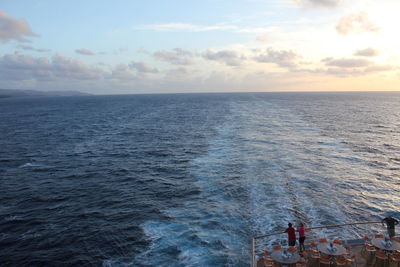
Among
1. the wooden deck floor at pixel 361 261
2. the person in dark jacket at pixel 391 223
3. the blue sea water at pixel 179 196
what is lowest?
the blue sea water at pixel 179 196

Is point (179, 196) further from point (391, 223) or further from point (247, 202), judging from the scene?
point (391, 223)

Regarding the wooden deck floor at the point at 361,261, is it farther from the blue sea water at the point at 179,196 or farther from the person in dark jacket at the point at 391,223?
the blue sea water at the point at 179,196

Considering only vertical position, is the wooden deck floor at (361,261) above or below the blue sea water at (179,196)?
above

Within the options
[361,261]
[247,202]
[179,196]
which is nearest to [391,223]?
[361,261]

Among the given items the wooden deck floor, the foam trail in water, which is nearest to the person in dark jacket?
the wooden deck floor

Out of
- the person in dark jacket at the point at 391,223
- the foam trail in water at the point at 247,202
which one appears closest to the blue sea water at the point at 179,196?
the foam trail in water at the point at 247,202

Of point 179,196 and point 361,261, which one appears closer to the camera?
point 361,261

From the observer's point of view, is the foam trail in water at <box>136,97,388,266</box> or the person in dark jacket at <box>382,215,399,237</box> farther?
the foam trail in water at <box>136,97,388,266</box>

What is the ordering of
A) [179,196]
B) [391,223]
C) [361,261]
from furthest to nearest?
[179,196] → [391,223] → [361,261]

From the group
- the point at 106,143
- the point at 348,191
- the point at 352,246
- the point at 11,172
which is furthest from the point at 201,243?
the point at 106,143

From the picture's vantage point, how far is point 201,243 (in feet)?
70.5

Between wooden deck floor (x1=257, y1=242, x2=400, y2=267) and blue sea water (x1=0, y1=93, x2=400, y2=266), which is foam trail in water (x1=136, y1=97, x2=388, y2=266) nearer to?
blue sea water (x1=0, y1=93, x2=400, y2=266)

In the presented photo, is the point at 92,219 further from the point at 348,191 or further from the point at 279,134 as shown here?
the point at 279,134

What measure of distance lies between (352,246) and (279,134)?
48.8m
